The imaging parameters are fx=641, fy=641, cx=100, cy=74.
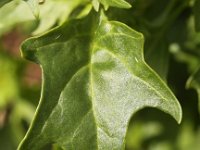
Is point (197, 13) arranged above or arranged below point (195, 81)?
above

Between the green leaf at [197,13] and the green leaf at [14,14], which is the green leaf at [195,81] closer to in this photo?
the green leaf at [197,13]

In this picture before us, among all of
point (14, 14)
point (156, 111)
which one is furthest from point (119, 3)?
point (156, 111)

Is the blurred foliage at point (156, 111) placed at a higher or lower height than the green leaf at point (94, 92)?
lower

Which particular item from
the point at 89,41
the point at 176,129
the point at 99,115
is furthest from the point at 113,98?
the point at 176,129

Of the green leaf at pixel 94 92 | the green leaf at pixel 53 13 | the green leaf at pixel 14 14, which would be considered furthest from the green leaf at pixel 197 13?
the green leaf at pixel 14 14

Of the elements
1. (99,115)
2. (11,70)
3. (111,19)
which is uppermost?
(111,19)

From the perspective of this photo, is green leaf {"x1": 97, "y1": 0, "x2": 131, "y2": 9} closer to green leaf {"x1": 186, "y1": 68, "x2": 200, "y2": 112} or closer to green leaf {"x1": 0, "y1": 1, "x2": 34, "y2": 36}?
green leaf {"x1": 186, "y1": 68, "x2": 200, "y2": 112}

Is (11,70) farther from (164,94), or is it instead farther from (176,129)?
(164,94)

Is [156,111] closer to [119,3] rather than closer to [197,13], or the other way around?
[197,13]
